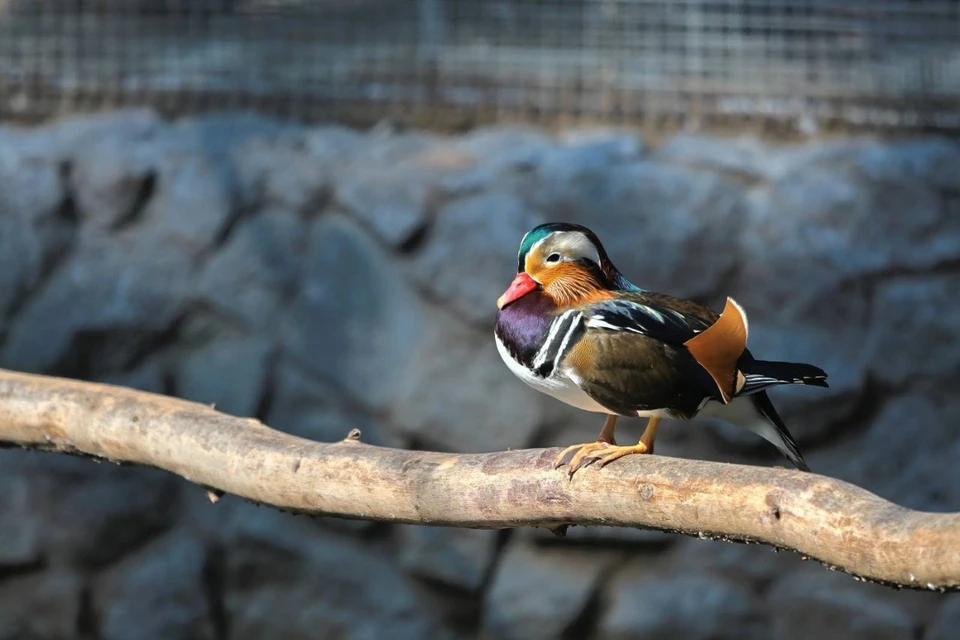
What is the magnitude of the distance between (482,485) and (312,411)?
4.31 feet

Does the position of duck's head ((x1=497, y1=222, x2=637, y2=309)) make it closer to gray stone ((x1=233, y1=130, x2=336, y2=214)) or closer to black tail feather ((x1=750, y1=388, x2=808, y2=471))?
black tail feather ((x1=750, y1=388, x2=808, y2=471))

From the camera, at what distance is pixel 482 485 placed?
1297 millimetres

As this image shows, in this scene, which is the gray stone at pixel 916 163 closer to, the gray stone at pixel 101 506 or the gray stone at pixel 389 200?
the gray stone at pixel 389 200

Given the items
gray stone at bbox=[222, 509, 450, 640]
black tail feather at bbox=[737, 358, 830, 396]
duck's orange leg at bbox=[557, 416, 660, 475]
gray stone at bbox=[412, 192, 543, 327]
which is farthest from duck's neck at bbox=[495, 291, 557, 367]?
gray stone at bbox=[222, 509, 450, 640]

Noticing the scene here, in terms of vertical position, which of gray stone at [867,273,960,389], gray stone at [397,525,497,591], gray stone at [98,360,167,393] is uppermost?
gray stone at [867,273,960,389]

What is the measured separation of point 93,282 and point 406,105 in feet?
2.39

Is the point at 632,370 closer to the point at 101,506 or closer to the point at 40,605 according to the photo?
the point at 101,506

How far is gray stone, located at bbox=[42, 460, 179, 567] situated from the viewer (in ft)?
8.48

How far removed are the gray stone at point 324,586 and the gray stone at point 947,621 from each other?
3.12 feet

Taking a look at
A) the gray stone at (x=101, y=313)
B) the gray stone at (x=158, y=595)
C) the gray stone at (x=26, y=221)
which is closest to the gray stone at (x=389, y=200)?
the gray stone at (x=101, y=313)

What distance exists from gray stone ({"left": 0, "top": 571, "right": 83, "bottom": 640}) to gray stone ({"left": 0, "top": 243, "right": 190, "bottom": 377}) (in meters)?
0.43

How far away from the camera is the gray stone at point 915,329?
2.44 meters

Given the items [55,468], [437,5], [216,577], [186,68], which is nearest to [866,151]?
[437,5]

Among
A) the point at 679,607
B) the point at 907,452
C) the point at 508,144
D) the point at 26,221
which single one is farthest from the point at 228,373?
the point at 907,452
